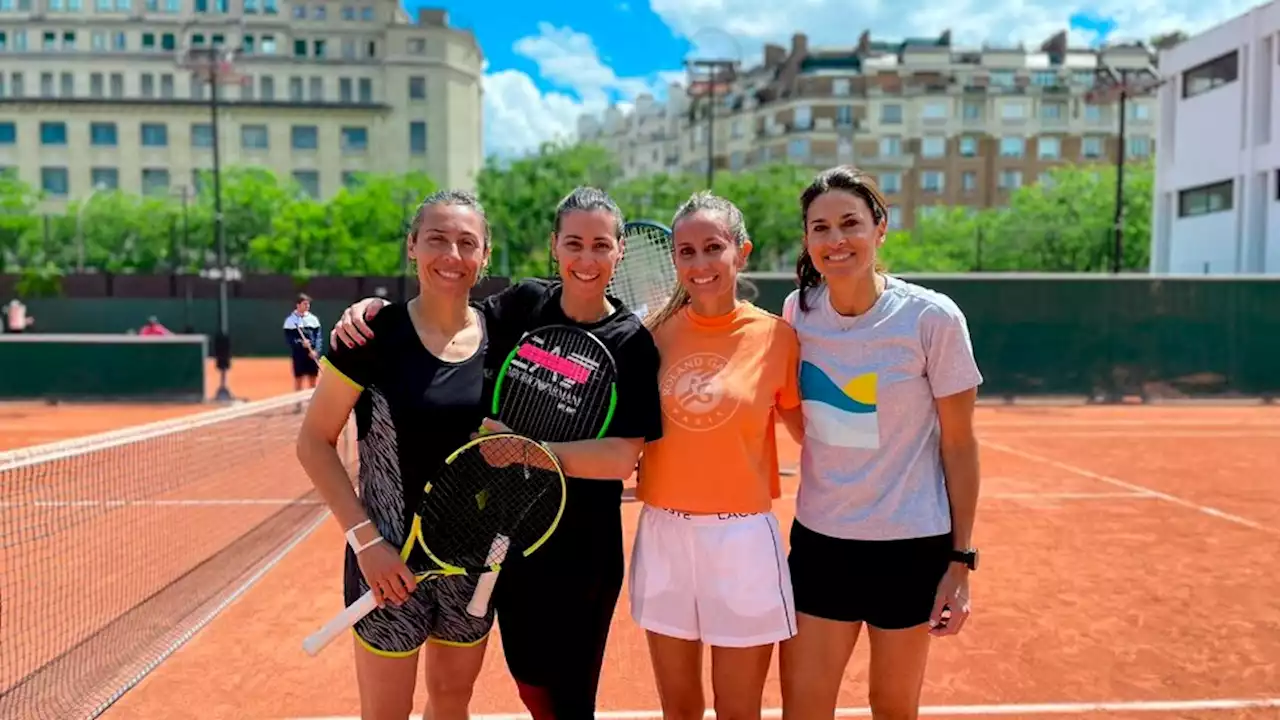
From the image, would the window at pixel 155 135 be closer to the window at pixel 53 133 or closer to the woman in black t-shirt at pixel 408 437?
the window at pixel 53 133

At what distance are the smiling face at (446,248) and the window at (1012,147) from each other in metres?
Result: 75.6

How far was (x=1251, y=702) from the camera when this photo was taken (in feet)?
14.5

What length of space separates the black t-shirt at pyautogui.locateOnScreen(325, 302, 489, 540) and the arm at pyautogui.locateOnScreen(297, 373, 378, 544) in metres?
0.04

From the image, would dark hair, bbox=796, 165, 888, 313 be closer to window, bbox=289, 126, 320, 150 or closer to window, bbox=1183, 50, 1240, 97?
window, bbox=1183, 50, 1240, 97

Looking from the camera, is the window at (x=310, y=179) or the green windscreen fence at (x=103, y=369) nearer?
the green windscreen fence at (x=103, y=369)

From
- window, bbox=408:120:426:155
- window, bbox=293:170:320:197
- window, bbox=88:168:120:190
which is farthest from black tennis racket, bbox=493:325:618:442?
window, bbox=88:168:120:190

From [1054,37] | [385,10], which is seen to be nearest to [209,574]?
[385,10]

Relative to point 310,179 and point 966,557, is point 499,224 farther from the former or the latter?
point 966,557

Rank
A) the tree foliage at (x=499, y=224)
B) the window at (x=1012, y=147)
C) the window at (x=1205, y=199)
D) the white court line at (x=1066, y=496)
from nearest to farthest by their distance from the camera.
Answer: the white court line at (x=1066, y=496)
the window at (x=1205, y=199)
the tree foliage at (x=499, y=224)
the window at (x=1012, y=147)

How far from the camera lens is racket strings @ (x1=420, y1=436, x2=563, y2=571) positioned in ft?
8.32

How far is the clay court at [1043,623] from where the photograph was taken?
14.5ft

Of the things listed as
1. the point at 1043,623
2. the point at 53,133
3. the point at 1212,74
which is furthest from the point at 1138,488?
the point at 53,133

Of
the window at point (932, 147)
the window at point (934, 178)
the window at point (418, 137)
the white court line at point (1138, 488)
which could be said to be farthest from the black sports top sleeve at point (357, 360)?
the window at point (932, 147)

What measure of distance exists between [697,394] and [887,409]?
543 millimetres
